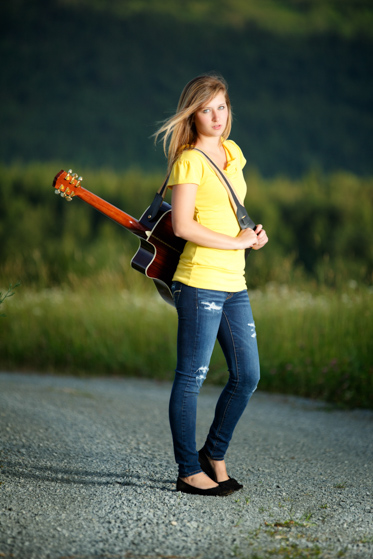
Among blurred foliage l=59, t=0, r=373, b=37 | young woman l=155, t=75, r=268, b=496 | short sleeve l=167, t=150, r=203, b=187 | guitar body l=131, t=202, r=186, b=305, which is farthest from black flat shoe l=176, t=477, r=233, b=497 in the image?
blurred foliage l=59, t=0, r=373, b=37

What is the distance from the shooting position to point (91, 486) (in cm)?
338

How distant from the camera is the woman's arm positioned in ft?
9.70

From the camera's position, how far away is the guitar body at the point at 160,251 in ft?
10.7

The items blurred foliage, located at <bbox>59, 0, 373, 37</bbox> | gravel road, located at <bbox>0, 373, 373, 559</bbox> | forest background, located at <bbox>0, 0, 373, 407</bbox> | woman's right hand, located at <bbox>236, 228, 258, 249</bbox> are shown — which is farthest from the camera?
blurred foliage, located at <bbox>59, 0, 373, 37</bbox>

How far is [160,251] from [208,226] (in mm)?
315

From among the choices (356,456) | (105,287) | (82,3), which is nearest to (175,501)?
(356,456)

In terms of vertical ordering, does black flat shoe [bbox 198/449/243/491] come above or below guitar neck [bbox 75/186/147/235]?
below

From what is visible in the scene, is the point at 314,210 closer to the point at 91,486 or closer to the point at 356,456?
the point at 356,456

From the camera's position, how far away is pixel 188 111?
3.04 metres

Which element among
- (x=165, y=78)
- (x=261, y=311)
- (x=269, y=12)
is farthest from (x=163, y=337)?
(x=269, y=12)

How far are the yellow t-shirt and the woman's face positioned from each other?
14 centimetres

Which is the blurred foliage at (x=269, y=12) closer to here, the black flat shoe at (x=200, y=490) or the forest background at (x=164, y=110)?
the forest background at (x=164, y=110)

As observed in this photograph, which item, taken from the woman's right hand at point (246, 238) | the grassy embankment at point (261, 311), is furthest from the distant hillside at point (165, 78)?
the woman's right hand at point (246, 238)

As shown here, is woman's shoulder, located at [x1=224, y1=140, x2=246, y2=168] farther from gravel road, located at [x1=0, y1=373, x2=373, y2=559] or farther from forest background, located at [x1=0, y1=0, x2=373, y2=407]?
forest background, located at [x1=0, y1=0, x2=373, y2=407]
